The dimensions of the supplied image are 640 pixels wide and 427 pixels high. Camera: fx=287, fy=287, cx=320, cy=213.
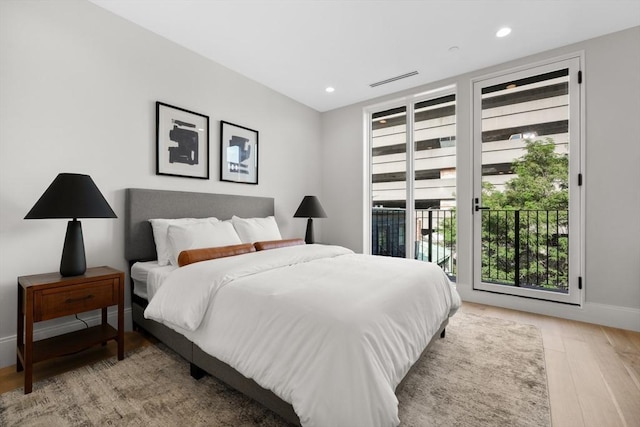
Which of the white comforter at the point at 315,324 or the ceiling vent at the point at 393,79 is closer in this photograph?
the white comforter at the point at 315,324

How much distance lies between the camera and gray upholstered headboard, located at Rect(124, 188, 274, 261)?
2467 mm

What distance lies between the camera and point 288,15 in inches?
95.3

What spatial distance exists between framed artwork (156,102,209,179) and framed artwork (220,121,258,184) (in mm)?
206

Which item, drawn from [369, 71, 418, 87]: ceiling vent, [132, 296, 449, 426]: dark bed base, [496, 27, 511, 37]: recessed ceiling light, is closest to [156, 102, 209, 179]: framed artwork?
[132, 296, 449, 426]: dark bed base

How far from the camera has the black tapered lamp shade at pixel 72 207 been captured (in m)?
1.75

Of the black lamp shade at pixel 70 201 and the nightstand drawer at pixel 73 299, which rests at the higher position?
the black lamp shade at pixel 70 201

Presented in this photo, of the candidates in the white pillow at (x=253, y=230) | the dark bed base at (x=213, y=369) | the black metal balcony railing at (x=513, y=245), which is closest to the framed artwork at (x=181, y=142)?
the white pillow at (x=253, y=230)

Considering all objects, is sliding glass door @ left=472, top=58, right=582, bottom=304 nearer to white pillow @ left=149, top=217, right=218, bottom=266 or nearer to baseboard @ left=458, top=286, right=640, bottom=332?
baseboard @ left=458, top=286, right=640, bottom=332

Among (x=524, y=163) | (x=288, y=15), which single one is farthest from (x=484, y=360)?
(x=288, y=15)

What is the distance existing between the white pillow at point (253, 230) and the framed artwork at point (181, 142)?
0.65m

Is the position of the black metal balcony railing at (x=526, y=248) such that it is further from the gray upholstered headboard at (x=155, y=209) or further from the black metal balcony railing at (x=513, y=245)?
the gray upholstered headboard at (x=155, y=209)

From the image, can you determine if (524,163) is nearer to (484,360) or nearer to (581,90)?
(581,90)

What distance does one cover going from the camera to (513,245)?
3301 mm

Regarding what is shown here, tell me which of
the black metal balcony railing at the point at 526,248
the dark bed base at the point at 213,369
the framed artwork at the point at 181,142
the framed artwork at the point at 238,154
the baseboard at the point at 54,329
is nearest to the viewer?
the dark bed base at the point at 213,369
